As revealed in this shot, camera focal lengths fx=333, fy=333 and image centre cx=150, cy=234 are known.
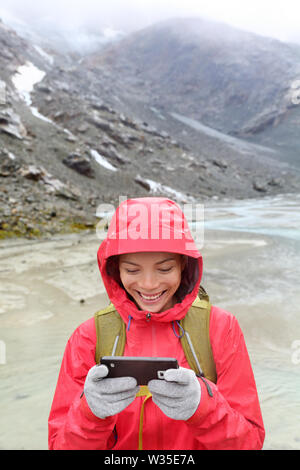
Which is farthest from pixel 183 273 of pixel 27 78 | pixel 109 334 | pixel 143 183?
pixel 27 78

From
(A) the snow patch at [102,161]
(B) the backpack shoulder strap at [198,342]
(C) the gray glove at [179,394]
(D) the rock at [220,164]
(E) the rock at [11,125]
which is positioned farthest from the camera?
(D) the rock at [220,164]

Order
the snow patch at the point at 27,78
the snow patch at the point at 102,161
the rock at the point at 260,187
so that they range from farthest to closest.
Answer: the rock at the point at 260,187 → the snow patch at the point at 27,78 → the snow patch at the point at 102,161

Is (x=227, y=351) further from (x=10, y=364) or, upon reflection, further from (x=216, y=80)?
(x=216, y=80)

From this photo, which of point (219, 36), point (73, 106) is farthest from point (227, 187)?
point (219, 36)

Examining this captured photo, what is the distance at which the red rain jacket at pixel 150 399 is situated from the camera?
1557 mm

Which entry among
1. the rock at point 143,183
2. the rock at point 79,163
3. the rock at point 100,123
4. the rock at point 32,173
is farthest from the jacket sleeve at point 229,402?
the rock at point 100,123

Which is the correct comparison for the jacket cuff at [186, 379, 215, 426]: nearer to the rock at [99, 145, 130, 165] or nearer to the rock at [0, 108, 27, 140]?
the rock at [0, 108, 27, 140]

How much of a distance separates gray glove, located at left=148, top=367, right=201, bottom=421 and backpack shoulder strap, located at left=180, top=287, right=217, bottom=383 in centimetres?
26

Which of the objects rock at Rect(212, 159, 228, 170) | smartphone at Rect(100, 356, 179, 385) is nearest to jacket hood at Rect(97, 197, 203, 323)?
smartphone at Rect(100, 356, 179, 385)

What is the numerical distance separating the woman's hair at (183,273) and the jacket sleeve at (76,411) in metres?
0.39

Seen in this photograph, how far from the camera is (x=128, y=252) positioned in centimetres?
190

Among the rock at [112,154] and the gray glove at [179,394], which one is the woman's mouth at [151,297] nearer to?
the gray glove at [179,394]

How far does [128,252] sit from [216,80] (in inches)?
5372

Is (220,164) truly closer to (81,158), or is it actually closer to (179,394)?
(81,158)
